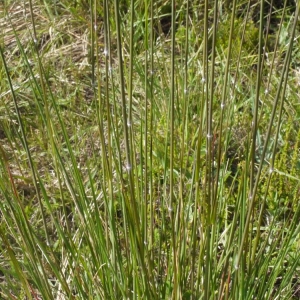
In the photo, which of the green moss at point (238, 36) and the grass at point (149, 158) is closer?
the grass at point (149, 158)

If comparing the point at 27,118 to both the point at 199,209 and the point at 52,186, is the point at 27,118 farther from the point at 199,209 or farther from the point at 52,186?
the point at 199,209

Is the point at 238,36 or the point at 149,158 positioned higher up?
the point at 238,36

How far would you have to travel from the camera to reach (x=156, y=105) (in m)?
1.82

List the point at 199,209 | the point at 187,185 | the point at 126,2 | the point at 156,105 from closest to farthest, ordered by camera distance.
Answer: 1. the point at 199,209
2. the point at 187,185
3. the point at 156,105
4. the point at 126,2

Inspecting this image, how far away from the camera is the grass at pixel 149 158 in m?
0.89

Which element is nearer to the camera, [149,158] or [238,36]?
[149,158]

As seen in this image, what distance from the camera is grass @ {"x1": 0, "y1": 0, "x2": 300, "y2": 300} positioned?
0.89 m

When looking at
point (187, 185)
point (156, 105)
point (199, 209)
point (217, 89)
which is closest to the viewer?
point (199, 209)

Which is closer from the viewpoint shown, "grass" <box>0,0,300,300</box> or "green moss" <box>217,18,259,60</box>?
"grass" <box>0,0,300,300</box>

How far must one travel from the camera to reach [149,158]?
1.71 meters

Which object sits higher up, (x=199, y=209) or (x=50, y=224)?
(x=199, y=209)

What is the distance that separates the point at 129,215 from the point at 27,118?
47.8 inches

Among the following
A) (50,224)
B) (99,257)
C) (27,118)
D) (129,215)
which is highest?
(129,215)

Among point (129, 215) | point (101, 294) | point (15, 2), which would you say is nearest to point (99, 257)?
point (101, 294)
